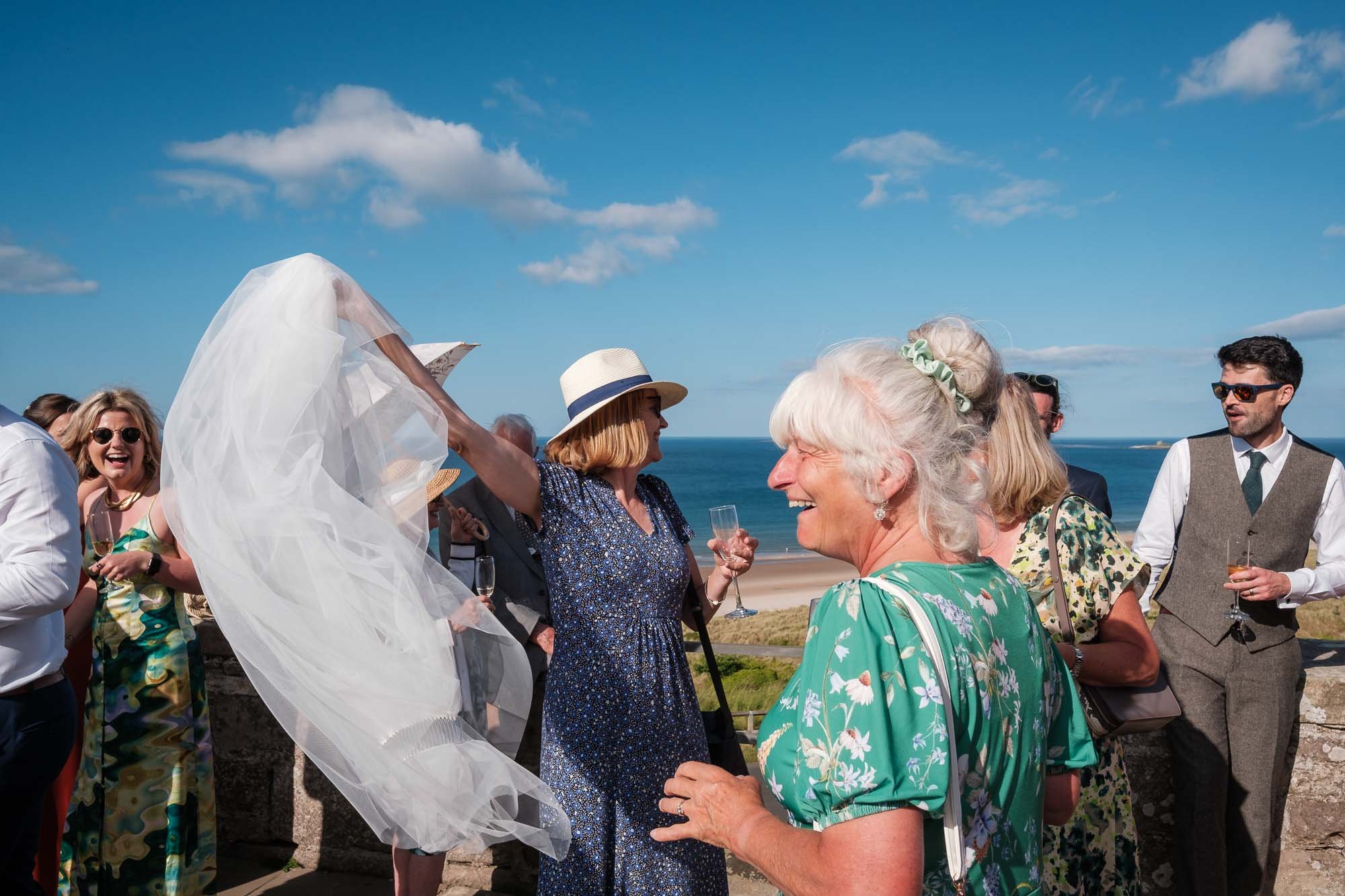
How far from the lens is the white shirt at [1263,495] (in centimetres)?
355

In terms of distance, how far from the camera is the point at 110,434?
3574 millimetres

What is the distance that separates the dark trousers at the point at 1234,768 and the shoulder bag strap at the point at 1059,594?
143cm

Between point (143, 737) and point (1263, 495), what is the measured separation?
431cm

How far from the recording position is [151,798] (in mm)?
3174

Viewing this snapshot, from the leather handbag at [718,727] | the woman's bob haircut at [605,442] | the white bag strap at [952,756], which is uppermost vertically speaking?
the woman's bob haircut at [605,442]

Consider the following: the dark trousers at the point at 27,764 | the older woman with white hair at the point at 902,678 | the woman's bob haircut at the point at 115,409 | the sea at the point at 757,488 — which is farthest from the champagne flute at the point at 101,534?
the sea at the point at 757,488

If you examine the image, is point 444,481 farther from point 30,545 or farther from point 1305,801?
point 1305,801

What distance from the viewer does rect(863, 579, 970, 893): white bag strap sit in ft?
4.35

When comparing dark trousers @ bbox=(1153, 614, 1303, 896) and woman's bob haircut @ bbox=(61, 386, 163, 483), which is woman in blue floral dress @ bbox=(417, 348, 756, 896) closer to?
dark trousers @ bbox=(1153, 614, 1303, 896)

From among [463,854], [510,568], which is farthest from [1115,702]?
[510,568]

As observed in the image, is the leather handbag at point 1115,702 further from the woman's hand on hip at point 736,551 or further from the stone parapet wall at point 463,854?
the stone parapet wall at point 463,854

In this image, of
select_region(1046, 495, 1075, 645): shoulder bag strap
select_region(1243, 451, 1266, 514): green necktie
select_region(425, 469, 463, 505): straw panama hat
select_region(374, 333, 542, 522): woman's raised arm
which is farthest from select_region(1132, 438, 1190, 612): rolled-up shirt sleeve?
select_region(425, 469, 463, 505): straw panama hat

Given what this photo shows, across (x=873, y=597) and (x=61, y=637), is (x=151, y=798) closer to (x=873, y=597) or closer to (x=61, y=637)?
(x=61, y=637)

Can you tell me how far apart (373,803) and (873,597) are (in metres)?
1.27
